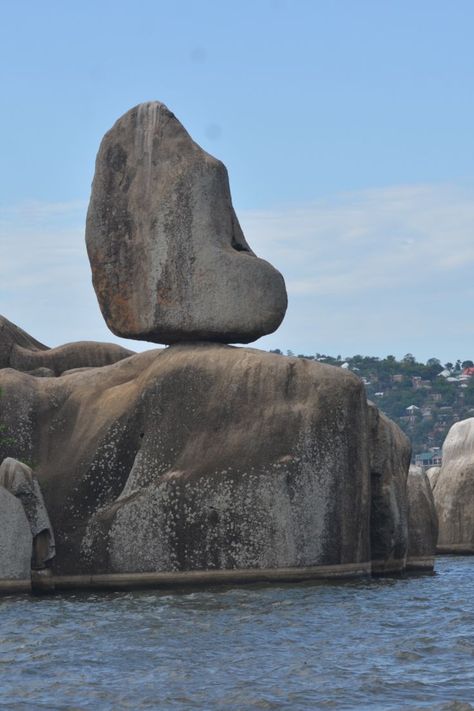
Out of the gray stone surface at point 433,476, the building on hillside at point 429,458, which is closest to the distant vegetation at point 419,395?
the building on hillside at point 429,458

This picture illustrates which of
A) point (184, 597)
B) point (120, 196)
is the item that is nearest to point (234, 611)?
point (184, 597)

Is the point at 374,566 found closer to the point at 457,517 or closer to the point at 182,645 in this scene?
the point at 182,645

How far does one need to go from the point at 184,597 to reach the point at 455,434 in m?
21.7

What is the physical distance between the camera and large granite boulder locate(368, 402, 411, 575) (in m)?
33.7

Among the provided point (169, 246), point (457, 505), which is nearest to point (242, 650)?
point (169, 246)

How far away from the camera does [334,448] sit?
30.5 metres

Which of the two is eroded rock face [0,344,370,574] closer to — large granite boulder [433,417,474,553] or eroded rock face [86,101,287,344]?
eroded rock face [86,101,287,344]

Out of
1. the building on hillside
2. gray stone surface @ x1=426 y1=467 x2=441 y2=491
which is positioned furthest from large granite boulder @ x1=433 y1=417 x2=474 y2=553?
the building on hillside

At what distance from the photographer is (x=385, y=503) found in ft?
110

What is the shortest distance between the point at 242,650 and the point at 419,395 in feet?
454

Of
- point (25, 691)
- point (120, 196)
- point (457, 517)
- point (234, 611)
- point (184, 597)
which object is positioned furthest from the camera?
point (457, 517)

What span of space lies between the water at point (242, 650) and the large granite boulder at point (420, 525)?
6765mm

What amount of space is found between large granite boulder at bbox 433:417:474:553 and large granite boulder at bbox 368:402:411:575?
13161 millimetres

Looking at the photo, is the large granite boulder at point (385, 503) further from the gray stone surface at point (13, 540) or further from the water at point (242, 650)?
the gray stone surface at point (13, 540)
